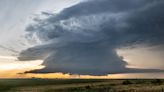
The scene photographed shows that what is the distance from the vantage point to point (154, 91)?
95.6 m

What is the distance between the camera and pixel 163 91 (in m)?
94.0

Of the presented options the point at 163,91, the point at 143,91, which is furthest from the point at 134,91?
the point at 163,91

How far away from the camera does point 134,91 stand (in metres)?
102

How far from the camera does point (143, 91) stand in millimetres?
99125

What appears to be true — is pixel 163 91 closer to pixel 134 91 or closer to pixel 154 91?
pixel 154 91

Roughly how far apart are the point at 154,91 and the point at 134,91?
7.28 meters

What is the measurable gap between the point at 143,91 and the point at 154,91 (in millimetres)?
4115

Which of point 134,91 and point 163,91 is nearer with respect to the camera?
point 163,91

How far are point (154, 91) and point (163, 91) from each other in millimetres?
2469

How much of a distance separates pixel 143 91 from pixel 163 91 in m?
6.51

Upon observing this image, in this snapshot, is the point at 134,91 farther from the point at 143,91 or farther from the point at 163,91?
the point at 163,91

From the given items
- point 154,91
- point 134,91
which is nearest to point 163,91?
point 154,91

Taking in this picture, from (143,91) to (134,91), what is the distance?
10.4 ft
